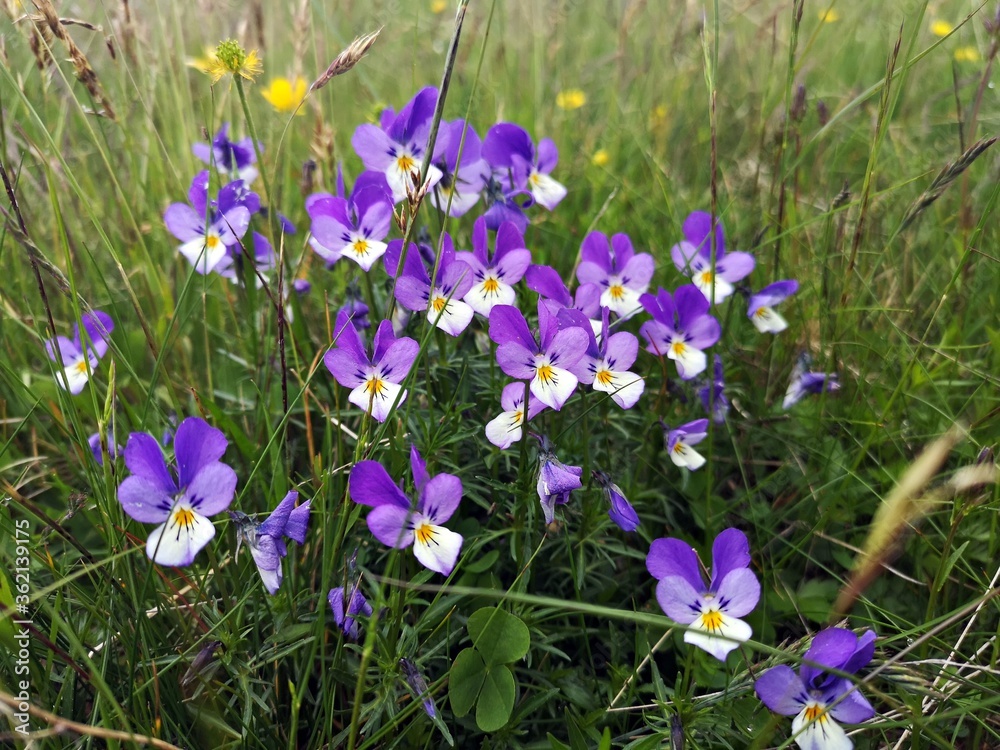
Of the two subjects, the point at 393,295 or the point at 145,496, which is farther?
the point at 393,295

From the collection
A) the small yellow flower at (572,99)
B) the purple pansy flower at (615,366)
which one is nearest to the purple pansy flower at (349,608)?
the purple pansy flower at (615,366)

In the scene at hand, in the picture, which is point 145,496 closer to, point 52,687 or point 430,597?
point 52,687

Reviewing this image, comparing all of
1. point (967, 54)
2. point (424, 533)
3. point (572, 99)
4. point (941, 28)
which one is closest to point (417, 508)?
point (424, 533)

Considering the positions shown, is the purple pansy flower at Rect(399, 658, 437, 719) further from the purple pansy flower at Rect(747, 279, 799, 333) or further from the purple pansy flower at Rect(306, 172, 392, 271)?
the purple pansy flower at Rect(747, 279, 799, 333)

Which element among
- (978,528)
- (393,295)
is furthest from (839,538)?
(393,295)

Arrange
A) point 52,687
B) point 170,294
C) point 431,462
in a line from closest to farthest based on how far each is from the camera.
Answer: point 52,687
point 431,462
point 170,294

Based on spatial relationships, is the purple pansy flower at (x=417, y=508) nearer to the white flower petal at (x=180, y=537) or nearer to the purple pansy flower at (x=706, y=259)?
the white flower petal at (x=180, y=537)

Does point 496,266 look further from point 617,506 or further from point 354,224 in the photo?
point 617,506
